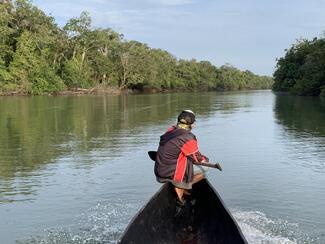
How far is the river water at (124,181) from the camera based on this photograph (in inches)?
362

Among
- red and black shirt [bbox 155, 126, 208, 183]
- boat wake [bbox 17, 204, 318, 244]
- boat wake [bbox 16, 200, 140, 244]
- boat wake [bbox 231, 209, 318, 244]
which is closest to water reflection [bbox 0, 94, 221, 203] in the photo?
boat wake [bbox 16, 200, 140, 244]

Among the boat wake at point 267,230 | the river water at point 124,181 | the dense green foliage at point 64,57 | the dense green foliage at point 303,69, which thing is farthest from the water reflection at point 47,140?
the dense green foliage at point 64,57

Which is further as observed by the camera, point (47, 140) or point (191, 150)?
point (47, 140)

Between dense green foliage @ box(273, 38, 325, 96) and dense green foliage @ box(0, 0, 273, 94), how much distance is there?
25.1m

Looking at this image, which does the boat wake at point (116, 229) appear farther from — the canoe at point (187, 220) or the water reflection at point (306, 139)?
the water reflection at point (306, 139)

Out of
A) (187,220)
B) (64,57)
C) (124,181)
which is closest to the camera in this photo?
(187,220)

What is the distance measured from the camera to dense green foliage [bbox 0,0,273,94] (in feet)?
252

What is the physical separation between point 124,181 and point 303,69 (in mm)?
68796

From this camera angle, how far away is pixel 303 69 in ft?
255

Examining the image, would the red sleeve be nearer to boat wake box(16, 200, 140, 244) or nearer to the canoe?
the canoe

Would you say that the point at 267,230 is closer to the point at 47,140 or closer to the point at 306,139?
the point at 306,139

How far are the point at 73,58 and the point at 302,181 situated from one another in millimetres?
77897

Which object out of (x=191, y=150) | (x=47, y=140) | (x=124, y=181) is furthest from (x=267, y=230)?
(x=47, y=140)

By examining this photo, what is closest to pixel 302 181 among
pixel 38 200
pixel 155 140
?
pixel 38 200
